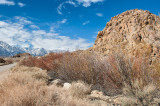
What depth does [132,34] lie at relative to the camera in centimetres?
1041

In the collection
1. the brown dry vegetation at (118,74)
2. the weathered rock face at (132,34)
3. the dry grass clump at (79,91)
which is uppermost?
the weathered rock face at (132,34)

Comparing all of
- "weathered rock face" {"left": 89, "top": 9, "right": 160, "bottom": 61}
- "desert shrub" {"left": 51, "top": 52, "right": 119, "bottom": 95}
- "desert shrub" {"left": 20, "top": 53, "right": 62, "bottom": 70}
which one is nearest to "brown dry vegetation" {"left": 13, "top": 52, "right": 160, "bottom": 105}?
"desert shrub" {"left": 51, "top": 52, "right": 119, "bottom": 95}

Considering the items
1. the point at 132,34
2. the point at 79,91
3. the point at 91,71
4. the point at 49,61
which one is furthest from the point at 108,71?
the point at 132,34

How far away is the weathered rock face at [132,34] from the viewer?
25.7 ft

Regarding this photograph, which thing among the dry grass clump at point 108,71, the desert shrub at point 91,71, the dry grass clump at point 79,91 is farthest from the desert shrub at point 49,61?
the dry grass clump at point 79,91

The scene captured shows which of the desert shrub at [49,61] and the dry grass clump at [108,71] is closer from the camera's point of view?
the dry grass clump at [108,71]

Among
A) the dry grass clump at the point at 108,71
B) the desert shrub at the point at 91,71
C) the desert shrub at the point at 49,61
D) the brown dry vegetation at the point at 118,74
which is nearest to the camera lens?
the brown dry vegetation at the point at 118,74

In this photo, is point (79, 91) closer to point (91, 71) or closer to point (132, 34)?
point (91, 71)

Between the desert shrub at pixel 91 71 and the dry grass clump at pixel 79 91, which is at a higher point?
the desert shrub at pixel 91 71

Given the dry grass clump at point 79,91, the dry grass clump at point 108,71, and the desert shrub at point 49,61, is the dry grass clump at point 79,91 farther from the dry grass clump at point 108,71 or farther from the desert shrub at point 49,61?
the desert shrub at point 49,61

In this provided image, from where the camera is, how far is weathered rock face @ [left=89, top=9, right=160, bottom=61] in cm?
784

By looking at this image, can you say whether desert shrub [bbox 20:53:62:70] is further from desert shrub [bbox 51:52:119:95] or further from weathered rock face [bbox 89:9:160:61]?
weathered rock face [bbox 89:9:160:61]

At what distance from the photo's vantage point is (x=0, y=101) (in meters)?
2.68

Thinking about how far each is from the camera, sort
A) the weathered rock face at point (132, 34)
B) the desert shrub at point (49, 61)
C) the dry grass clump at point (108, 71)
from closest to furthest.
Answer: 1. the dry grass clump at point (108, 71)
2. the weathered rock face at point (132, 34)
3. the desert shrub at point (49, 61)
